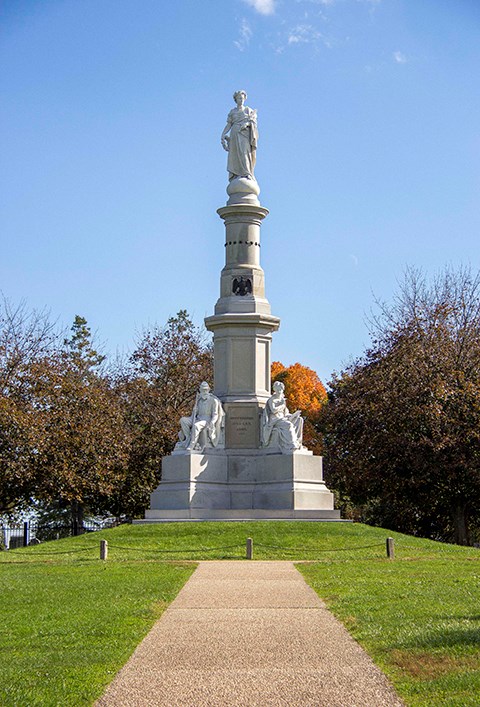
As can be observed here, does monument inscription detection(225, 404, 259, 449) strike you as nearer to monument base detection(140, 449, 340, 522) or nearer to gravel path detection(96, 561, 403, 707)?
monument base detection(140, 449, 340, 522)

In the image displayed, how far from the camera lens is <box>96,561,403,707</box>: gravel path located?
930 cm

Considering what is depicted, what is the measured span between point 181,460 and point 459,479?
1231 centimetres

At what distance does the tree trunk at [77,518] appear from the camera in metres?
49.6

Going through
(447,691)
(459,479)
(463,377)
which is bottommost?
(447,691)

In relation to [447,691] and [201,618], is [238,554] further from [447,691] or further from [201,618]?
[447,691]

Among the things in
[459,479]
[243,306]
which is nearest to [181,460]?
[243,306]

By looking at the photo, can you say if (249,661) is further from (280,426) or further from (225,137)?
(225,137)

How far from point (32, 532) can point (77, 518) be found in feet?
8.36

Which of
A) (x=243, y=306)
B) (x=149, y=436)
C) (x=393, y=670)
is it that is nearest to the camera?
(x=393, y=670)

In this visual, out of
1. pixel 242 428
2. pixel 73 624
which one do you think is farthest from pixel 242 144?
pixel 73 624

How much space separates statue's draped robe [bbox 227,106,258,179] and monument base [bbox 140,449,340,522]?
10.3m

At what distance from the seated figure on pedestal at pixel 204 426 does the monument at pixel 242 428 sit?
32mm

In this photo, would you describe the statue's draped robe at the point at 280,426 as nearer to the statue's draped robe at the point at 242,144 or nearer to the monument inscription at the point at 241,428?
the monument inscription at the point at 241,428

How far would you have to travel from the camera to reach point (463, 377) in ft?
133
